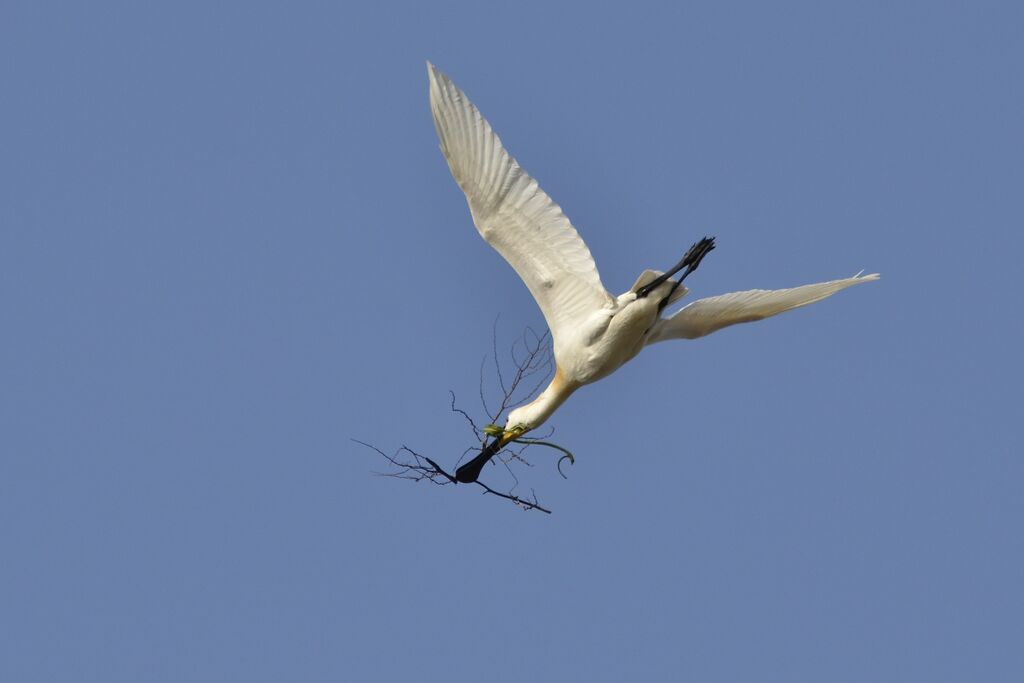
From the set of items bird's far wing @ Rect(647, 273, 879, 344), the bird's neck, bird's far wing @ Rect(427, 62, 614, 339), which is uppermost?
bird's far wing @ Rect(427, 62, 614, 339)

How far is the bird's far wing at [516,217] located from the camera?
25.8 meters

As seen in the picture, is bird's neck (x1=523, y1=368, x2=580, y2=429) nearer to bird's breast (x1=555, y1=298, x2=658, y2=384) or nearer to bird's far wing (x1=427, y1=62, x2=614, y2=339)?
bird's breast (x1=555, y1=298, x2=658, y2=384)

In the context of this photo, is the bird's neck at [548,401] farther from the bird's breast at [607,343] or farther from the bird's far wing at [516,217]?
the bird's far wing at [516,217]

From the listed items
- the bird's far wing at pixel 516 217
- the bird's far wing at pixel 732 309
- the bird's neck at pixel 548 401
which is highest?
the bird's far wing at pixel 516 217

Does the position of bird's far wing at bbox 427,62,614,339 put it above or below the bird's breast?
above

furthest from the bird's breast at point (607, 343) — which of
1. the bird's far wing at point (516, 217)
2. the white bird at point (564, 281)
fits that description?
the bird's far wing at point (516, 217)

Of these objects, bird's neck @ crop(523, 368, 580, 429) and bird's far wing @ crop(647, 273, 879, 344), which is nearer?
bird's far wing @ crop(647, 273, 879, 344)

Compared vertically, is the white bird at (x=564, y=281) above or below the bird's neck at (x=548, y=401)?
above

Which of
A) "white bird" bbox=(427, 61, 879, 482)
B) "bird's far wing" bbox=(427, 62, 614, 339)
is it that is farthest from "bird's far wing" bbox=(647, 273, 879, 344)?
"bird's far wing" bbox=(427, 62, 614, 339)

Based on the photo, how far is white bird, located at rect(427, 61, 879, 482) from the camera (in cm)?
2577

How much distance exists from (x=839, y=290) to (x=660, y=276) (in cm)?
170

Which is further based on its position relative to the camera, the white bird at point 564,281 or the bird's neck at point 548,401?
the bird's neck at point 548,401

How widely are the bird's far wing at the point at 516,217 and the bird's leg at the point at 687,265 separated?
1.48 feet

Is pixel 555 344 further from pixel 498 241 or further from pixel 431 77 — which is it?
pixel 431 77
